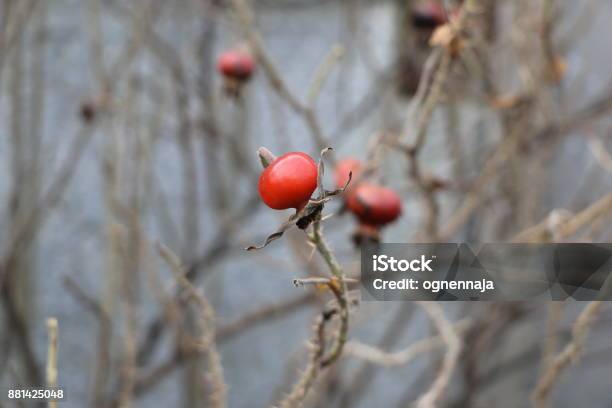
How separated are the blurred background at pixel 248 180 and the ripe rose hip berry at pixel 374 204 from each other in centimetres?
48

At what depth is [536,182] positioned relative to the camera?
42.5 inches

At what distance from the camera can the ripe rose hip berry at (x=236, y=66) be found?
921 millimetres

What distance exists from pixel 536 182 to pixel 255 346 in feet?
2.26

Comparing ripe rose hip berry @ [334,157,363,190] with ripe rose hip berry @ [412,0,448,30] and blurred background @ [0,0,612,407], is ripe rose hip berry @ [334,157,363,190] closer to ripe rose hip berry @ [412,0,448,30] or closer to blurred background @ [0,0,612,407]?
ripe rose hip berry @ [412,0,448,30]

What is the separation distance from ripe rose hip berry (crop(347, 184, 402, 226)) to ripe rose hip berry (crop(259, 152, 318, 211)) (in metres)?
0.32

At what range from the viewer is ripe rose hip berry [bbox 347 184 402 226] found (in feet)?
2.03

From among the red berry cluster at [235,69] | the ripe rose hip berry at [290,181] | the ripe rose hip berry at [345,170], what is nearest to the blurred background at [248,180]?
the red berry cluster at [235,69]

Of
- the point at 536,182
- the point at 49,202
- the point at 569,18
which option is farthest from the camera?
the point at 569,18

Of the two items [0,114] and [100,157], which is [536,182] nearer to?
[100,157]

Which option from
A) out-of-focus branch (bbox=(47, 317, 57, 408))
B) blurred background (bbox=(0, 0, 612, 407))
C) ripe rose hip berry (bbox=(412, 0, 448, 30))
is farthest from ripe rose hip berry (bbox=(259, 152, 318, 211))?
blurred background (bbox=(0, 0, 612, 407))

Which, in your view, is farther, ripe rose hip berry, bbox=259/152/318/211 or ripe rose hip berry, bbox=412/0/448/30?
ripe rose hip berry, bbox=412/0/448/30

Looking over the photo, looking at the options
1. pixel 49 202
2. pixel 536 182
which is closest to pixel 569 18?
pixel 536 182

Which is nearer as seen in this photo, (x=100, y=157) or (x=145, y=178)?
(x=145, y=178)

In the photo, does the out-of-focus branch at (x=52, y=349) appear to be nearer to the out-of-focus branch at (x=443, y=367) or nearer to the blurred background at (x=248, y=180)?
the out-of-focus branch at (x=443, y=367)
